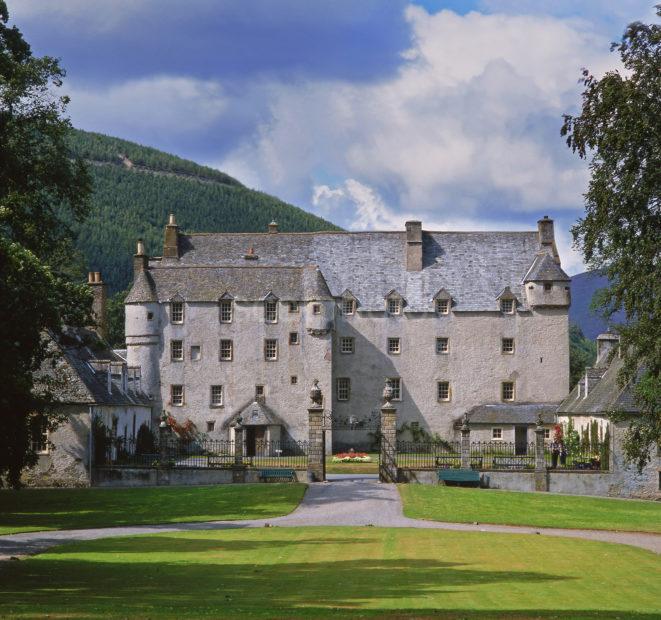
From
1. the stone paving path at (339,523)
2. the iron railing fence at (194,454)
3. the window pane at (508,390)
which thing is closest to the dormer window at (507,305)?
the window pane at (508,390)

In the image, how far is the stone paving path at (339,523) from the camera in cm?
3153

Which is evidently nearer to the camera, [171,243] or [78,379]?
[78,379]

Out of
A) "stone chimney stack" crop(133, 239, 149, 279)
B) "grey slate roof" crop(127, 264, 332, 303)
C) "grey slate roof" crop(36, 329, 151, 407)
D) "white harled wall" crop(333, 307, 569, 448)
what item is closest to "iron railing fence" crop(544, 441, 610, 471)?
"white harled wall" crop(333, 307, 569, 448)

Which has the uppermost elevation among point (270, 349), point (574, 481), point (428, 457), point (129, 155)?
point (129, 155)

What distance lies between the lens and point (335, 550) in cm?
2817

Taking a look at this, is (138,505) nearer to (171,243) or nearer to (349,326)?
(349,326)

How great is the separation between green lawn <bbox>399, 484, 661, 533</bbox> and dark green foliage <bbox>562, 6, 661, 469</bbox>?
922 centimetres

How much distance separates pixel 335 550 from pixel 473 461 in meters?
28.6

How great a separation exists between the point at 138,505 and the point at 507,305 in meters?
41.2

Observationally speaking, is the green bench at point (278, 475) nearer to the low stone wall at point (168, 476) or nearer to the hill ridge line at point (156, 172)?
the low stone wall at point (168, 476)

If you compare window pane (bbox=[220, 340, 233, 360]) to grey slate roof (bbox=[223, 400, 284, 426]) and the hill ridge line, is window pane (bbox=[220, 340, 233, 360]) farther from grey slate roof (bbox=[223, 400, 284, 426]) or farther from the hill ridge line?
the hill ridge line

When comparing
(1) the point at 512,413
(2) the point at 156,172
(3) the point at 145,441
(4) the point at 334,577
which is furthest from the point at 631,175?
(2) the point at 156,172

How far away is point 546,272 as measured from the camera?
77.4m

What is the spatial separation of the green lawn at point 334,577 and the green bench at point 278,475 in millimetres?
17143
